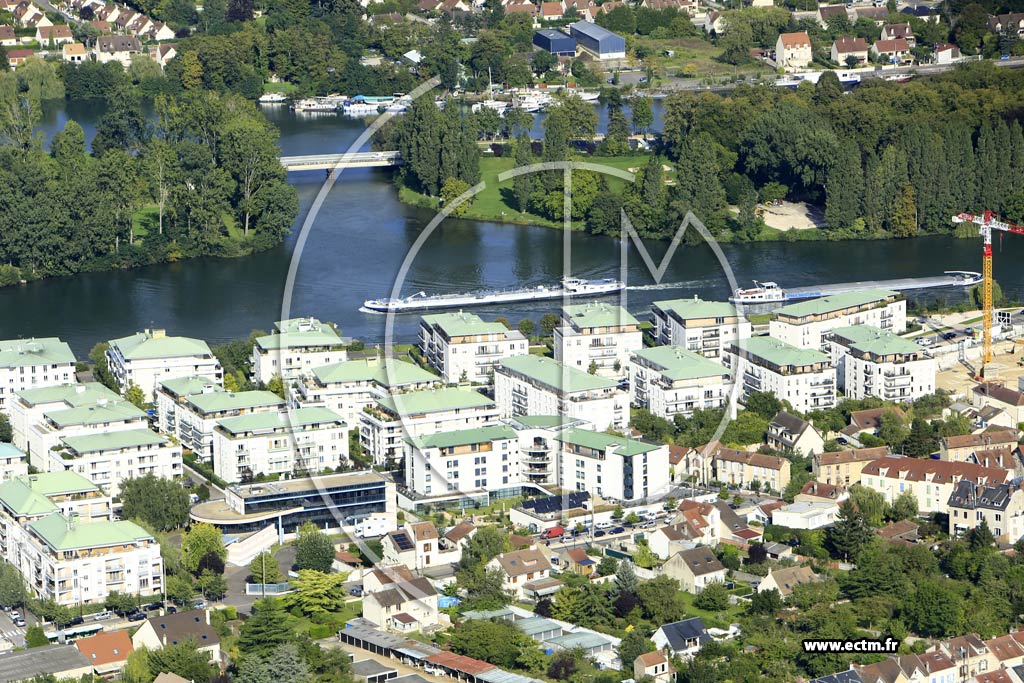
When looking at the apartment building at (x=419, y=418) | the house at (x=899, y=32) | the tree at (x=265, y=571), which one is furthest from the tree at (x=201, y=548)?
the house at (x=899, y=32)

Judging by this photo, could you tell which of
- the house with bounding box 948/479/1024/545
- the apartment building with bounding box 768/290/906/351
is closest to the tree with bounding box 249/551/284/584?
the house with bounding box 948/479/1024/545

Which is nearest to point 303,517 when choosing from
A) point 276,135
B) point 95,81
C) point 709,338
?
point 709,338

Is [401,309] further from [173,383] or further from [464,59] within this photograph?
[464,59]

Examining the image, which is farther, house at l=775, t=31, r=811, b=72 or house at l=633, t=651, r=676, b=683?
house at l=775, t=31, r=811, b=72

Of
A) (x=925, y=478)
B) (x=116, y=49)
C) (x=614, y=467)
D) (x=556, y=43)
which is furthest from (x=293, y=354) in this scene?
(x=116, y=49)

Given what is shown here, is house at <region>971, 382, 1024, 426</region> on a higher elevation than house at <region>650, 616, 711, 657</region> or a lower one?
higher

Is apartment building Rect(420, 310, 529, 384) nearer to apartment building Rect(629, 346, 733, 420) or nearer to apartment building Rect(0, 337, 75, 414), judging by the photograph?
apartment building Rect(629, 346, 733, 420)
